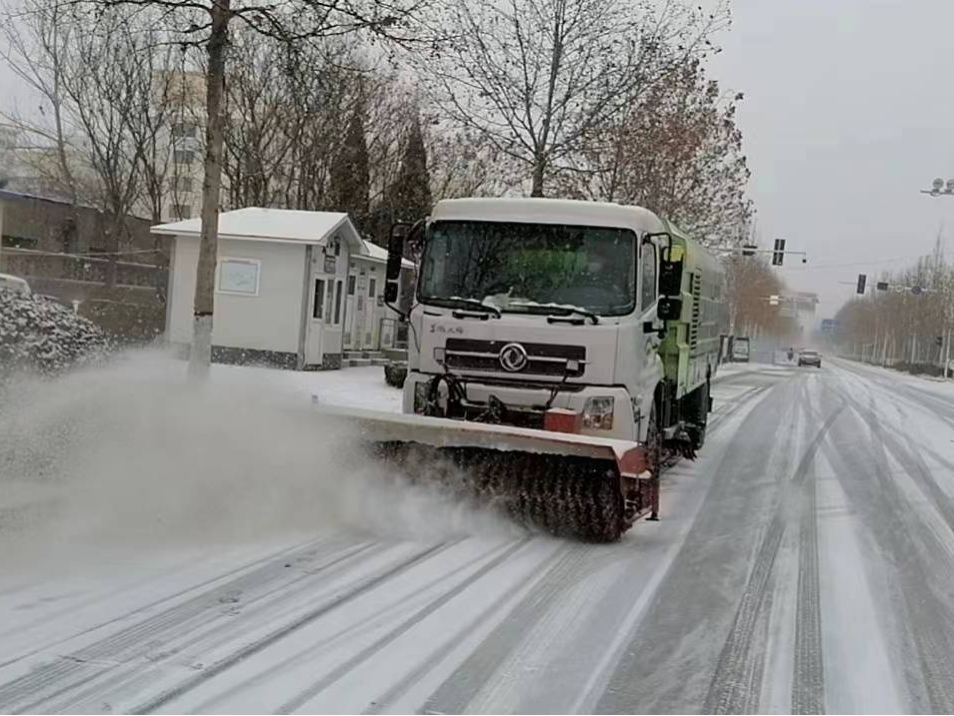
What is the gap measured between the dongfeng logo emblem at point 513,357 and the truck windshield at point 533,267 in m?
0.35

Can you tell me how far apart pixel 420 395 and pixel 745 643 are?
4.09 m

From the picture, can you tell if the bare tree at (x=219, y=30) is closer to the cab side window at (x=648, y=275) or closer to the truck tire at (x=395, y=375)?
the cab side window at (x=648, y=275)

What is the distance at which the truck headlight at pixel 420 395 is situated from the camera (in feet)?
28.5

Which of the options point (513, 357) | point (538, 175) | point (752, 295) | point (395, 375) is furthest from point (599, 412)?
point (752, 295)

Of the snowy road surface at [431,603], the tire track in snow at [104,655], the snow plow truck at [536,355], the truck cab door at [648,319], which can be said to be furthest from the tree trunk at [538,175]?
the tire track in snow at [104,655]

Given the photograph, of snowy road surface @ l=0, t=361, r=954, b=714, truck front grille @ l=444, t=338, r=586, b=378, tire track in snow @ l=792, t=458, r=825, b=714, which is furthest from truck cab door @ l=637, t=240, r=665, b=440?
tire track in snow @ l=792, t=458, r=825, b=714

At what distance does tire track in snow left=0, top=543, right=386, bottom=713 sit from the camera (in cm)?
428

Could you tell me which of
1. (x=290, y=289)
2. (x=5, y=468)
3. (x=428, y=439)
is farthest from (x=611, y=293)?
(x=290, y=289)

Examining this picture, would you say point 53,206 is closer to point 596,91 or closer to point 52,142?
Result: point 52,142

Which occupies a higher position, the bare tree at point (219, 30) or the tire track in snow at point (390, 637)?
the bare tree at point (219, 30)

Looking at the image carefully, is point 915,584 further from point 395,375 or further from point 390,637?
point 395,375

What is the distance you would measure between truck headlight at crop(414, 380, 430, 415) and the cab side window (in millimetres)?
2008

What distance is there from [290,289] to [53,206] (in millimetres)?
22209

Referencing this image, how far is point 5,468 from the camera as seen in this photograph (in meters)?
8.45
